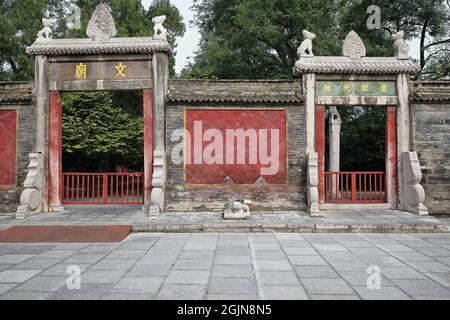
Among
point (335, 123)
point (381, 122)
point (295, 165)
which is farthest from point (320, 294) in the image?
point (381, 122)

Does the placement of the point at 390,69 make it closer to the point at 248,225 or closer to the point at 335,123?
the point at 335,123

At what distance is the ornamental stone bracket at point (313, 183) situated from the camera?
8245mm

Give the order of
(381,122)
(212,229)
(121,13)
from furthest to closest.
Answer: (121,13), (381,122), (212,229)

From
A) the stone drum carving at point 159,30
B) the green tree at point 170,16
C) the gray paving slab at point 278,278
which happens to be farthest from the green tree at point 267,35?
the gray paving slab at point 278,278

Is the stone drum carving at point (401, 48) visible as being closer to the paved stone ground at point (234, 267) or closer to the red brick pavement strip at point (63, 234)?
the paved stone ground at point (234, 267)

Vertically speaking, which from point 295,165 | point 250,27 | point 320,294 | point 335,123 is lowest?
point 320,294

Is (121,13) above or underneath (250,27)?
above

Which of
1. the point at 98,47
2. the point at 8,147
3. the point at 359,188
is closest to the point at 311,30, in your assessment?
the point at 359,188

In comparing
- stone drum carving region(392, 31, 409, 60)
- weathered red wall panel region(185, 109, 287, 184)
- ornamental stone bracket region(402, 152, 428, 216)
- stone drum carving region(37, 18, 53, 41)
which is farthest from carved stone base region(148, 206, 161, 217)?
stone drum carving region(392, 31, 409, 60)

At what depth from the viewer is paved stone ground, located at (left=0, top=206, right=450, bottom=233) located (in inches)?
281

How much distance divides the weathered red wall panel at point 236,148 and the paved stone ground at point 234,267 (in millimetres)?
2446

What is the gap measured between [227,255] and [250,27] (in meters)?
13.0

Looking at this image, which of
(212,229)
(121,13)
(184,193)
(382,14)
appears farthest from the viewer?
(121,13)

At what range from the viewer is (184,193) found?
8.95 m
